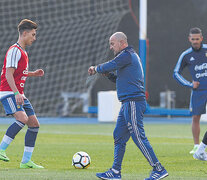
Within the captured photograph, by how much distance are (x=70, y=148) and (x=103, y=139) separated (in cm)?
222

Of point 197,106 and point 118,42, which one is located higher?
point 118,42

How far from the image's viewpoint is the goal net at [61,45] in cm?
2177

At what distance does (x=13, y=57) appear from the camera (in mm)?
7453

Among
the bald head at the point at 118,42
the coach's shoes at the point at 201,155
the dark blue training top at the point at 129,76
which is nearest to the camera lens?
the dark blue training top at the point at 129,76

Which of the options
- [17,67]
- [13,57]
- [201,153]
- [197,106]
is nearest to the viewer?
[13,57]

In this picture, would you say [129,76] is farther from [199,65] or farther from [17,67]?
[199,65]

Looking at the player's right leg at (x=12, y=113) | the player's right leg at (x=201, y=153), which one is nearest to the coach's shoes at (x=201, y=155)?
the player's right leg at (x=201, y=153)

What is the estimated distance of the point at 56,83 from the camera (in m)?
22.2

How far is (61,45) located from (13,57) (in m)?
14.8

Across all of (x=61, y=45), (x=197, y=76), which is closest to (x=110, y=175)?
(x=197, y=76)

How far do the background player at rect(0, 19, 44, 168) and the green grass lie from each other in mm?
411

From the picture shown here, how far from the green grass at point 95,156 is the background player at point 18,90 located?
0.41 meters

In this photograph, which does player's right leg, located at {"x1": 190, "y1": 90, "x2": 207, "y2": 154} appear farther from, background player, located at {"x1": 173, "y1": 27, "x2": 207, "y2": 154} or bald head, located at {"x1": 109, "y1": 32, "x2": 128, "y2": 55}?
bald head, located at {"x1": 109, "y1": 32, "x2": 128, "y2": 55}

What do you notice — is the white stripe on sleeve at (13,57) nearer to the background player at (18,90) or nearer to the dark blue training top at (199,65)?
the background player at (18,90)
